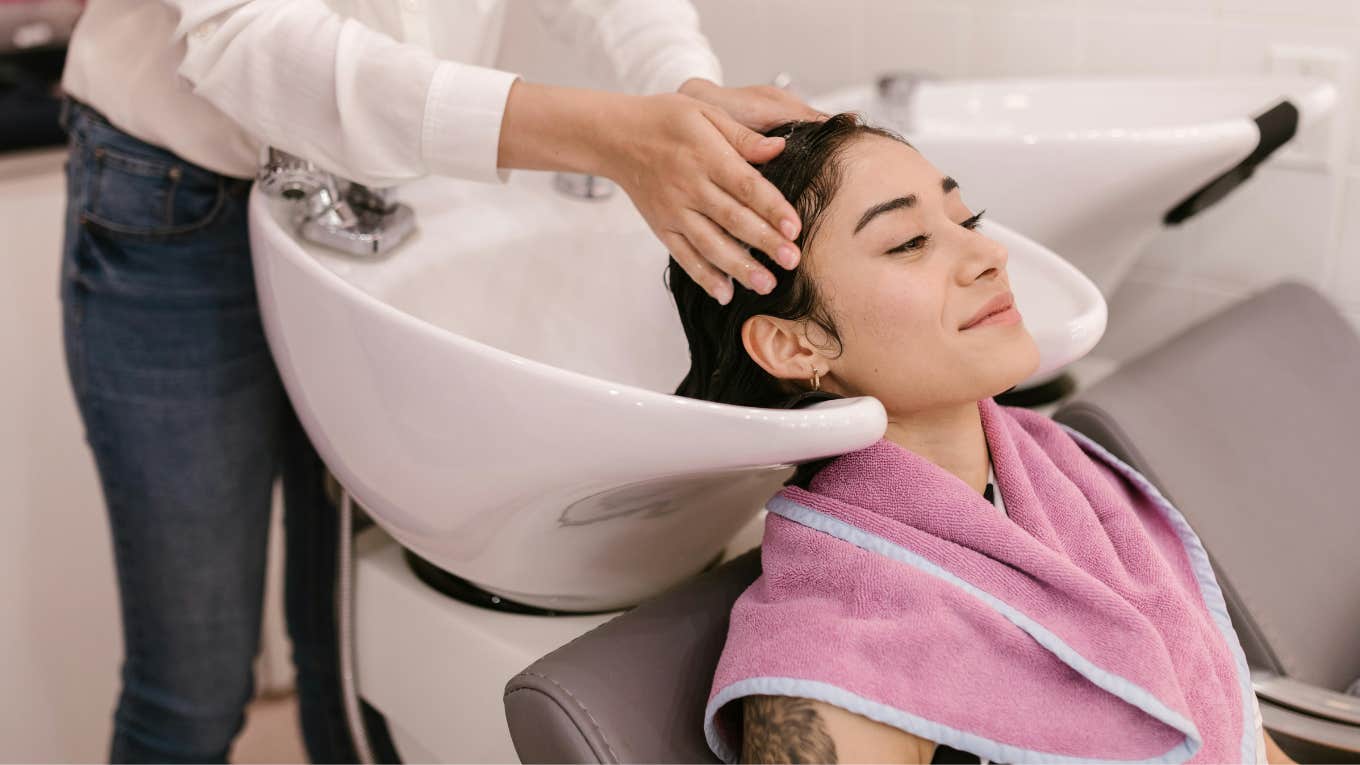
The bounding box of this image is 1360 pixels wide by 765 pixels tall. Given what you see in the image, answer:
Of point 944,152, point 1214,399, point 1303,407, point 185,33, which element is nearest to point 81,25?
point 185,33

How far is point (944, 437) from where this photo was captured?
1.04 metres

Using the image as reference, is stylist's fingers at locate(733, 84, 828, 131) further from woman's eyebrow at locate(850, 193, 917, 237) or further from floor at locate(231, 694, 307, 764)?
floor at locate(231, 694, 307, 764)

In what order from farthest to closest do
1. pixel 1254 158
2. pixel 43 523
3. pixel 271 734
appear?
pixel 271 734, pixel 43 523, pixel 1254 158

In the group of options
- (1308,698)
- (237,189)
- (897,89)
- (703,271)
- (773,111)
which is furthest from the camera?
(897,89)

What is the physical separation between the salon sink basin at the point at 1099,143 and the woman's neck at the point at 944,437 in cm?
53

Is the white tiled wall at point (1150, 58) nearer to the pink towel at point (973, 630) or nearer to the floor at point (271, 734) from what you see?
the pink towel at point (973, 630)

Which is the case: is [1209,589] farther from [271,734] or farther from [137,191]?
[271,734]

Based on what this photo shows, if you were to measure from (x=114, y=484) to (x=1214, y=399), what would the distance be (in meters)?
1.23

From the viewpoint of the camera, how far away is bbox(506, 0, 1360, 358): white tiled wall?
1.63 m

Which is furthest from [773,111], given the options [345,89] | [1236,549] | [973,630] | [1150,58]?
[1150,58]

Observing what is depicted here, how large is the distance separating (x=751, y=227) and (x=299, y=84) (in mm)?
423

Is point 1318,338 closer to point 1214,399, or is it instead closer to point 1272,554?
point 1214,399

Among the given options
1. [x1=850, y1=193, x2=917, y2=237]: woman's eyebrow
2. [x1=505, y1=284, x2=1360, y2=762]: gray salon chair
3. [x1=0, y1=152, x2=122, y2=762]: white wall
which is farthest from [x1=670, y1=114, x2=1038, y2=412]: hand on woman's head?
[x1=0, y1=152, x2=122, y2=762]: white wall

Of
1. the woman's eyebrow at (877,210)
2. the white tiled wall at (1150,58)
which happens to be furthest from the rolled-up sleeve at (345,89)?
the white tiled wall at (1150,58)
